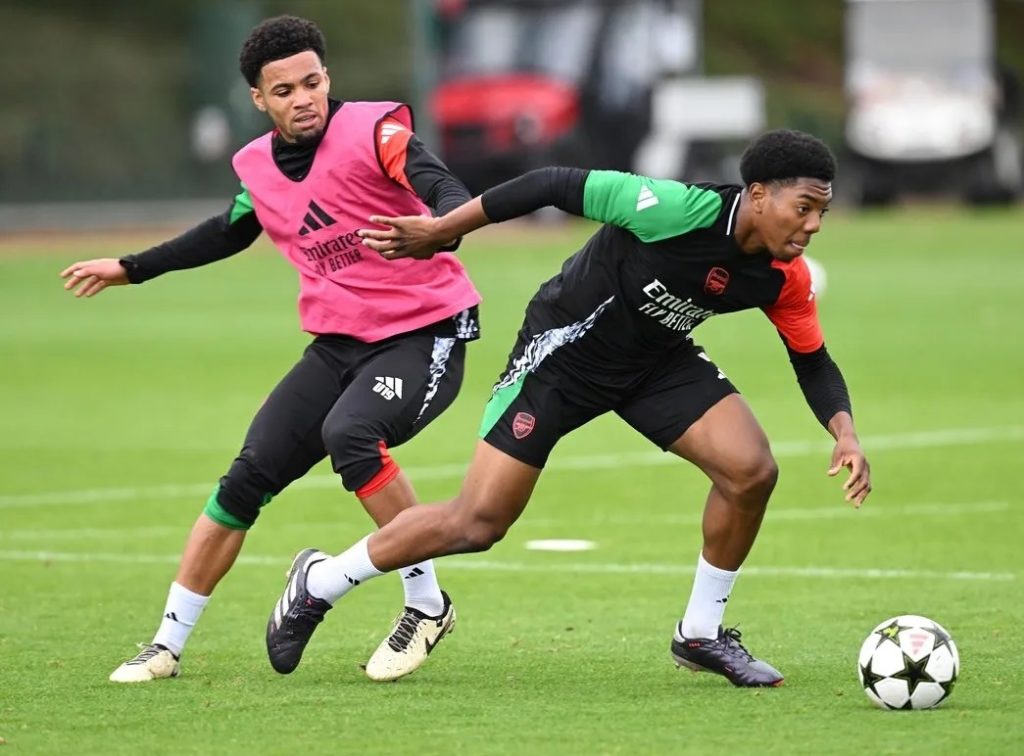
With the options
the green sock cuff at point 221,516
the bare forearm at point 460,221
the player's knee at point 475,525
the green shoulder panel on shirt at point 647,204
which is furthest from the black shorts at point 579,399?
the green sock cuff at point 221,516

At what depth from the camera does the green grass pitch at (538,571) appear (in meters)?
6.91

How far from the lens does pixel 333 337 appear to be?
816 cm

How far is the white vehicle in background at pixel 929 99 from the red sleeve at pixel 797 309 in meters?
35.5

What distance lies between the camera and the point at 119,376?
65.1 feet

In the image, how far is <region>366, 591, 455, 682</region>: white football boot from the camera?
7.78 m

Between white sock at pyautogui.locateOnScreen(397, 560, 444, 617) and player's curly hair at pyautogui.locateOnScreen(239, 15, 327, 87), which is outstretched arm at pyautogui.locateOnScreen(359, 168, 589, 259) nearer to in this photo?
player's curly hair at pyautogui.locateOnScreen(239, 15, 327, 87)

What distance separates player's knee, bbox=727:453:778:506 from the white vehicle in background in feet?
118

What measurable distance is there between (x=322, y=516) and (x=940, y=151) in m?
32.6

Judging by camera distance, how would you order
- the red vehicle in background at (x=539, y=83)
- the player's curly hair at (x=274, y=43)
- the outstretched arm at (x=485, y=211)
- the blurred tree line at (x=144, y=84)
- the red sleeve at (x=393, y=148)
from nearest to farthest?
the outstretched arm at (x=485, y=211) < the red sleeve at (x=393, y=148) < the player's curly hair at (x=274, y=43) < the red vehicle in background at (x=539, y=83) < the blurred tree line at (x=144, y=84)

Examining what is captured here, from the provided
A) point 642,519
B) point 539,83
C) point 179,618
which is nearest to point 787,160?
point 179,618

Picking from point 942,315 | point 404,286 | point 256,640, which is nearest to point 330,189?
point 404,286

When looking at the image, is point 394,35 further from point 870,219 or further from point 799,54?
point 799,54

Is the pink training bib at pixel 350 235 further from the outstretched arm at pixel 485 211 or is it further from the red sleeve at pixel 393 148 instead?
the outstretched arm at pixel 485 211

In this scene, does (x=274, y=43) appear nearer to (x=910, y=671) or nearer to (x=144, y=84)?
(x=910, y=671)
